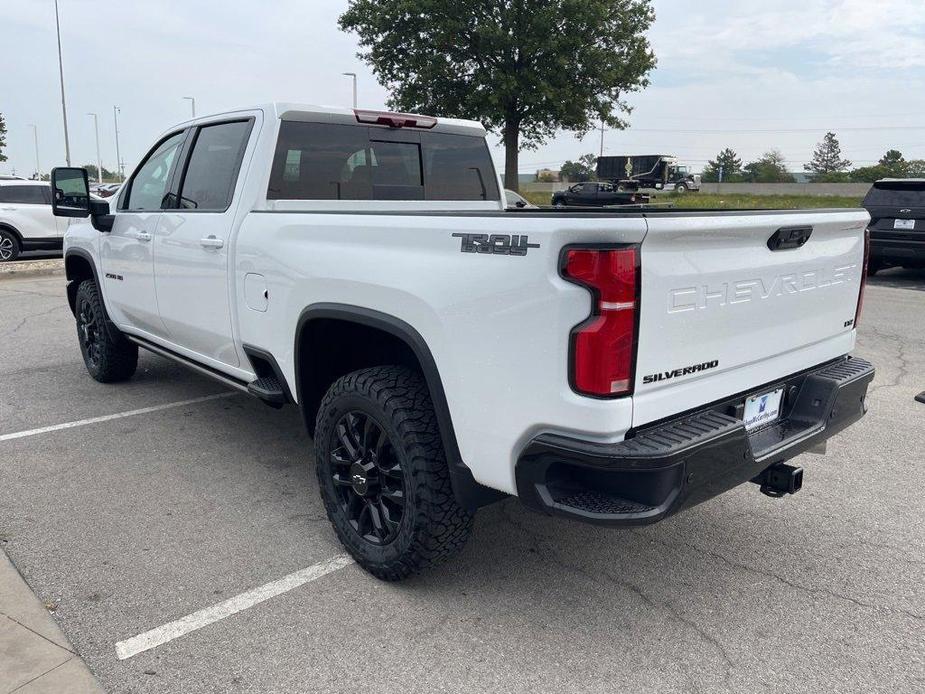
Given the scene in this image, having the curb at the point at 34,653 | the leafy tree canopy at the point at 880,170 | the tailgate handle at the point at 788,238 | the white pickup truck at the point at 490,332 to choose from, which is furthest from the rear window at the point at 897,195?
the leafy tree canopy at the point at 880,170

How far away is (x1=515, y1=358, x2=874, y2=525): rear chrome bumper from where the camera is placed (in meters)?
2.24

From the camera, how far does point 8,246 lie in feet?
47.6

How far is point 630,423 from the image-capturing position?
228 centimetres

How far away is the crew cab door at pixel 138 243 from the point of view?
463 centimetres

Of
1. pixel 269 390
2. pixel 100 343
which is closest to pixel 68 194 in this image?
pixel 100 343

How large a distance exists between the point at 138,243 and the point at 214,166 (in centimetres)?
95

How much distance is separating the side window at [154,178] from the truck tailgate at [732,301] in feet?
11.1

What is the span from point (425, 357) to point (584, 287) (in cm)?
70

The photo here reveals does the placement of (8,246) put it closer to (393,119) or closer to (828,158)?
(393,119)

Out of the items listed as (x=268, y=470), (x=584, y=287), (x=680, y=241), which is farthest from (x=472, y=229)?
(x=268, y=470)

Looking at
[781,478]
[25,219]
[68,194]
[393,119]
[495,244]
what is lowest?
[781,478]

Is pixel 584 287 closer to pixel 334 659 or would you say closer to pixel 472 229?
pixel 472 229

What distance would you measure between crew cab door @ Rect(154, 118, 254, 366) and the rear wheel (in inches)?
475

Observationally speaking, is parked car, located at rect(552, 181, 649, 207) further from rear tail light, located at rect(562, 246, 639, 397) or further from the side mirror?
rear tail light, located at rect(562, 246, 639, 397)
